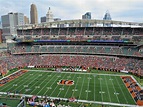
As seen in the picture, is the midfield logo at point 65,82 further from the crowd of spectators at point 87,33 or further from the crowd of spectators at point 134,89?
the crowd of spectators at point 87,33

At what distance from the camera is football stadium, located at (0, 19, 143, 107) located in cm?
2556

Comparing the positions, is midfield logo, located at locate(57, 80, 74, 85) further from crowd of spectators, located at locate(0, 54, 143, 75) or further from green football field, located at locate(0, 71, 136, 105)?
crowd of spectators, located at locate(0, 54, 143, 75)

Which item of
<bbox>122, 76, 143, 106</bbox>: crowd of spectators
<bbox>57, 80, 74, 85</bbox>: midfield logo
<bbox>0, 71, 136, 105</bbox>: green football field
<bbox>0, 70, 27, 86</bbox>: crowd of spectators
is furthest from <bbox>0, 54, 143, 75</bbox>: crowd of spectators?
<bbox>57, 80, 74, 85</bbox>: midfield logo

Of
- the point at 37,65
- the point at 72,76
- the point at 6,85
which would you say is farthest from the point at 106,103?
the point at 37,65

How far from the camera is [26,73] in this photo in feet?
134

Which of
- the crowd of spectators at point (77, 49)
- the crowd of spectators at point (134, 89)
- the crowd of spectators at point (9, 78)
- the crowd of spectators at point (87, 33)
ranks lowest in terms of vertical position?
the crowd of spectators at point (9, 78)

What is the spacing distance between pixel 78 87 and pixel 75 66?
53.9 feet

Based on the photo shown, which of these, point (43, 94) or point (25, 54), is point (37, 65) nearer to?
point (25, 54)

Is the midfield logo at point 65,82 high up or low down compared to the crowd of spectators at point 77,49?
down

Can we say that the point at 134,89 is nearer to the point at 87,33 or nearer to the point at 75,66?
the point at 75,66

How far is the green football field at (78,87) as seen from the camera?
25781 millimetres

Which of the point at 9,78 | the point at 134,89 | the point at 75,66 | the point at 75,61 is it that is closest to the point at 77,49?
the point at 75,61

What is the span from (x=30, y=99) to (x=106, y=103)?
452 inches

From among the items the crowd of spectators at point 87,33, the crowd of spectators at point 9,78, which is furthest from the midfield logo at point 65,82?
the crowd of spectators at point 87,33
